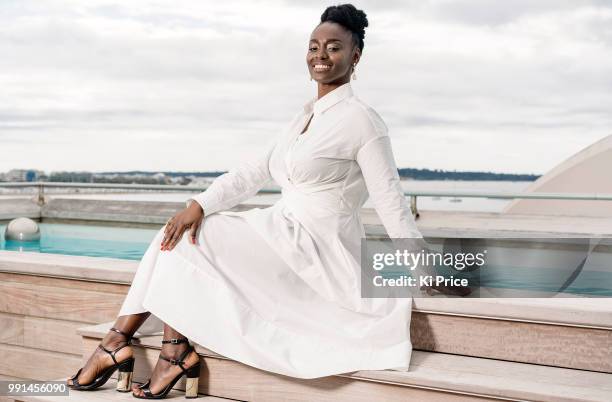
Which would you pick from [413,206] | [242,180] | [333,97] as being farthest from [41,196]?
[333,97]

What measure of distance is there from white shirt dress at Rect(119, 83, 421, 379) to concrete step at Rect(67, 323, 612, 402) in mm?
61

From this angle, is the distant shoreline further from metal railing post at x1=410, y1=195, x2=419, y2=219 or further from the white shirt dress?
the white shirt dress

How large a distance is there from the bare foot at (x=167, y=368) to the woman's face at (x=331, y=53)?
3.10 ft

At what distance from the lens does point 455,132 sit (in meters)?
9.98

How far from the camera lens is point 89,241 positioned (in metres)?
4.76

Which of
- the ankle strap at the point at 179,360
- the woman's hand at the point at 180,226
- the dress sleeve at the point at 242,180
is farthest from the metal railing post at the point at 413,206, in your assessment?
the ankle strap at the point at 179,360

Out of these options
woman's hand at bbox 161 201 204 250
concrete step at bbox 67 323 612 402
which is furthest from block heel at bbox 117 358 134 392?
woman's hand at bbox 161 201 204 250

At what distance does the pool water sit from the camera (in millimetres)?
4250

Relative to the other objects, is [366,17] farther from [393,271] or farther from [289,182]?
[393,271]

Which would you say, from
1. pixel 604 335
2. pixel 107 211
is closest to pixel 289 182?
pixel 604 335

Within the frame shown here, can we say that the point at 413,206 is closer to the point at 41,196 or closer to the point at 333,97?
the point at 333,97

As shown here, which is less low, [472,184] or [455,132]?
[455,132]

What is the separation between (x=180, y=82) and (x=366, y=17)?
7580 mm

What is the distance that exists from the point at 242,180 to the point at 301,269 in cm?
44
